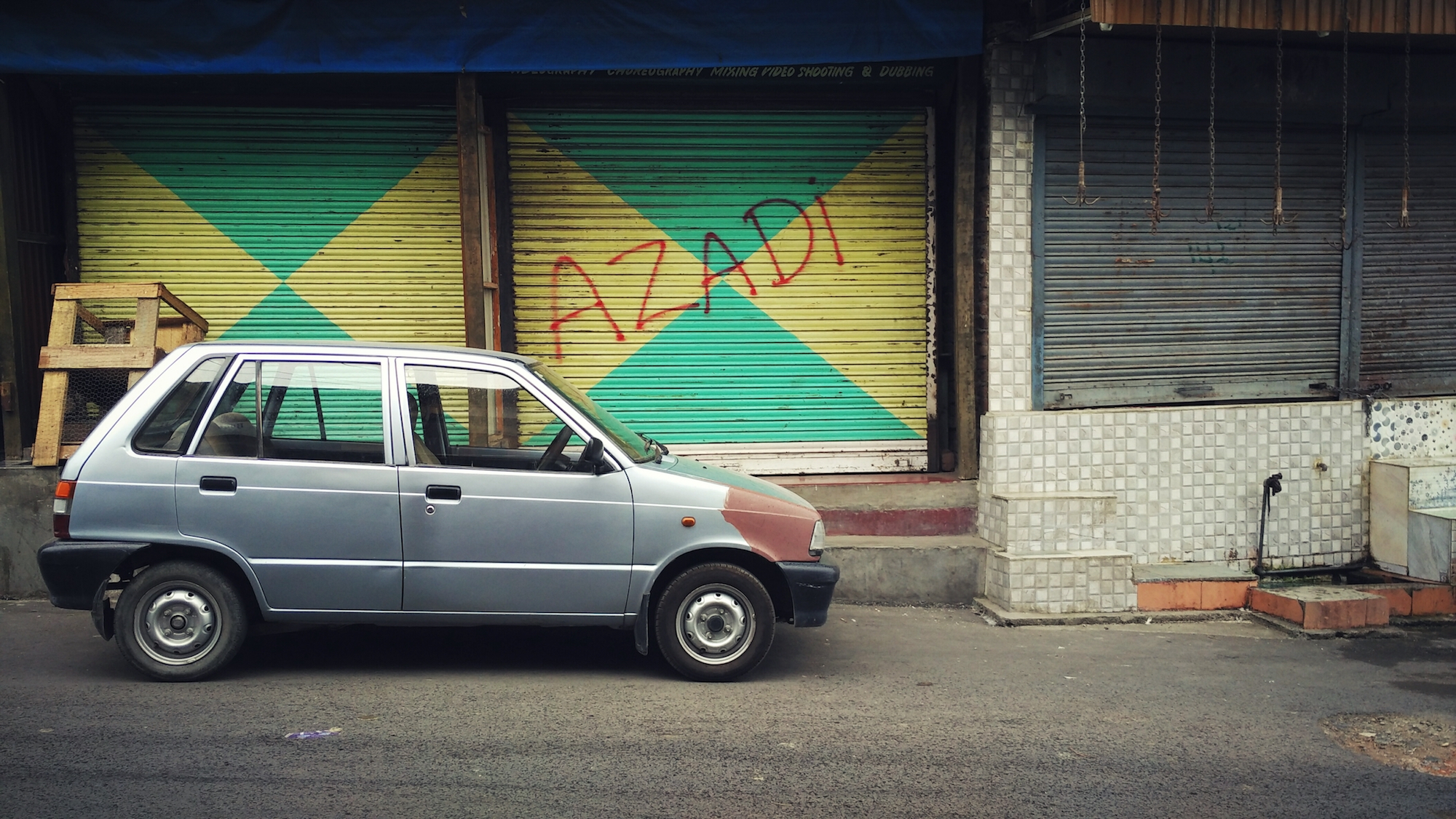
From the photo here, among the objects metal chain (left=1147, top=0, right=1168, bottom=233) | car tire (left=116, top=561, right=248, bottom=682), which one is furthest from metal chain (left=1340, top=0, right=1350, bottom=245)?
car tire (left=116, top=561, right=248, bottom=682)

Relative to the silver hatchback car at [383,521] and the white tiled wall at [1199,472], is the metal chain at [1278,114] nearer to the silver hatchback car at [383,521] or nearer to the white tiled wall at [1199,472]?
the white tiled wall at [1199,472]

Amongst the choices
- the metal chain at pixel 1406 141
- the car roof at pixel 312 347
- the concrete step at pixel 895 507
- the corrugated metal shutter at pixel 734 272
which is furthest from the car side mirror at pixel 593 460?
the metal chain at pixel 1406 141

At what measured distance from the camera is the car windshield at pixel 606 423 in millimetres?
5574

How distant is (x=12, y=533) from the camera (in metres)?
7.20

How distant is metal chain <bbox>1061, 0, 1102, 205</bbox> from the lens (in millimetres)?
7207

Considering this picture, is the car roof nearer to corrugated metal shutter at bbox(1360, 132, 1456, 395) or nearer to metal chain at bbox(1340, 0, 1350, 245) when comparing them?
metal chain at bbox(1340, 0, 1350, 245)

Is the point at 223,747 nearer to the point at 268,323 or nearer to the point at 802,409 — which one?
the point at 268,323

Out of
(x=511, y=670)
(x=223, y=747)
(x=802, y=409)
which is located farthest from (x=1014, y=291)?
(x=223, y=747)

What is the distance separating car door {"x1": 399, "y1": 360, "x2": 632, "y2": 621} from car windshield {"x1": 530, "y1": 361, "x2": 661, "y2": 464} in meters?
0.26

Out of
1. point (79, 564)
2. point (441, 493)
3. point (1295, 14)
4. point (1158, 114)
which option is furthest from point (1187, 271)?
point (79, 564)

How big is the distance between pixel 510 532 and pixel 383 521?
2.10 feet

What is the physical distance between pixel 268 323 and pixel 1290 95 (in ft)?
27.4

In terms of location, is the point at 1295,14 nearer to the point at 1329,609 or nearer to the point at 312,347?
the point at 1329,609

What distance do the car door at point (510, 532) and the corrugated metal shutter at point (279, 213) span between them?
3.20 meters
